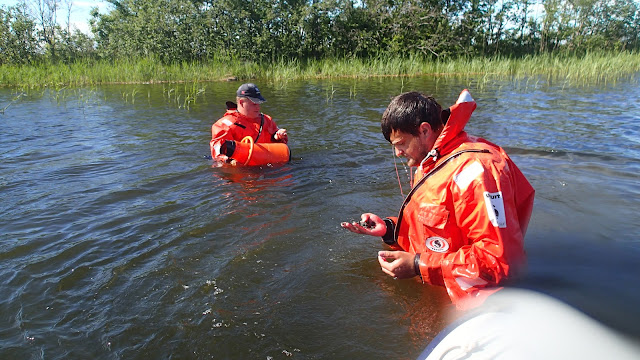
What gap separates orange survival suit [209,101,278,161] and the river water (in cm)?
51

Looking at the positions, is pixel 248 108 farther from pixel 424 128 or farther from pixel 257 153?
pixel 424 128

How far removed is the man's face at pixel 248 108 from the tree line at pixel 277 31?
16903 mm

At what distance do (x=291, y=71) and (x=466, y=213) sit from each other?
1875 cm

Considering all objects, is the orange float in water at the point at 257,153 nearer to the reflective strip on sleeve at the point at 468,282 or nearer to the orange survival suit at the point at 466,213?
the orange survival suit at the point at 466,213

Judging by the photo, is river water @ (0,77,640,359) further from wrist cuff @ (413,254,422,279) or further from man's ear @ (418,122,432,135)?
man's ear @ (418,122,432,135)

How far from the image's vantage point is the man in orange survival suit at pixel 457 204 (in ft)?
7.48

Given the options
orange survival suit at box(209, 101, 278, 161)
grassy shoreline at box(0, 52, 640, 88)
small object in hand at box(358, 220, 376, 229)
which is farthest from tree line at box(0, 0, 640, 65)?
small object in hand at box(358, 220, 376, 229)

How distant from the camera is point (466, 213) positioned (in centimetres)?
236

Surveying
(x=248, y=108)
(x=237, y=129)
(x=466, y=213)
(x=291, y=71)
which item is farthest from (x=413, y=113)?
(x=291, y=71)

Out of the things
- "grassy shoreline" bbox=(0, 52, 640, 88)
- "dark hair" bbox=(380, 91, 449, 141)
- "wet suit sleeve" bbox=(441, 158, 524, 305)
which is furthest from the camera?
"grassy shoreline" bbox=(0, 52, 640, 88)

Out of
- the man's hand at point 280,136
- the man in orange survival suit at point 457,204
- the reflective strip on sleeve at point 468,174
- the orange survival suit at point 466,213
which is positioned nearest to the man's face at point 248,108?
the man's hand at point 280,136

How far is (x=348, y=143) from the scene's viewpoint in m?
8.09

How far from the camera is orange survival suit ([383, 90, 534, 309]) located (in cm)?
227

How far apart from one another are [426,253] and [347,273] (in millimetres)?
1189
